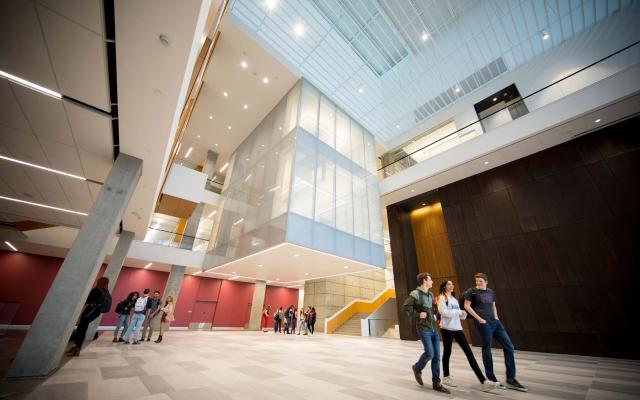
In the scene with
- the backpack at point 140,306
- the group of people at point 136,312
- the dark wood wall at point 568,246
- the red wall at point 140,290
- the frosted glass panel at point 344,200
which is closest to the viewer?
the dark wood wall at point 568,246

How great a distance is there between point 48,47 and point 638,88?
14.5m

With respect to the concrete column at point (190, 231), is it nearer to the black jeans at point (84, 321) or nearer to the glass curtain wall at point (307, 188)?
the glass curtain wall at point (307, 188)

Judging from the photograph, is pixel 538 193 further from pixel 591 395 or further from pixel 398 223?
pixel 591 395

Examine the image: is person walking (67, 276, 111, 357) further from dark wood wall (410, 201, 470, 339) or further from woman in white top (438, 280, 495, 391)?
dark wood wall (410, 201, 470, 339)

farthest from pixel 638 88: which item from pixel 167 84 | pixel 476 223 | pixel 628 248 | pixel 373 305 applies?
pixel 373 305

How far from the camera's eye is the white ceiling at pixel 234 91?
1127 centimetres

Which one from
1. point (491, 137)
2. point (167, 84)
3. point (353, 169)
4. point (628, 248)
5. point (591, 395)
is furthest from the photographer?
point (353, 169)

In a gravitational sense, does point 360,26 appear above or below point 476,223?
above

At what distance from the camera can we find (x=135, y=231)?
36.4 ft

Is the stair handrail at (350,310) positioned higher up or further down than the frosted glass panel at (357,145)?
further down

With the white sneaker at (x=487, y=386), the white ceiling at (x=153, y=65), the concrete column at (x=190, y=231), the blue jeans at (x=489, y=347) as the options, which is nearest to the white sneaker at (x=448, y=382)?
the white sneaker at (x=487, y=386)

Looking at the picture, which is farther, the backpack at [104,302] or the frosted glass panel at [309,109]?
the frosted glass panel at [309,109]

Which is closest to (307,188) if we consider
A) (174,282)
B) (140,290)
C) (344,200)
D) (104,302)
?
(344,200)

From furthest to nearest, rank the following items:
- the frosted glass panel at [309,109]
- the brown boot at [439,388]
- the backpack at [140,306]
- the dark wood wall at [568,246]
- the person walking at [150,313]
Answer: the frosted glass panel at [309,109] → the person walking at [150,313] → the backpack at [140,306] → the dark wood wall at [568,246] → the brown boot at [439,388]
